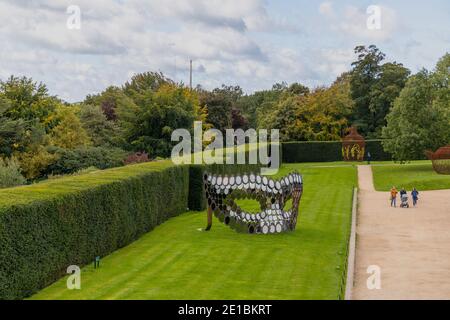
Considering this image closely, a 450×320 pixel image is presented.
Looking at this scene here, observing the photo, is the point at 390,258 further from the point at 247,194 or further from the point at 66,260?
the point at 66,260

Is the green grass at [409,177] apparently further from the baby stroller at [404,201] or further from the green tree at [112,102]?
the green tree at [112,102]

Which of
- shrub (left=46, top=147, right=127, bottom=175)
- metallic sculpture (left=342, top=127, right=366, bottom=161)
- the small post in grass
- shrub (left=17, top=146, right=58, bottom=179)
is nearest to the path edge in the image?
the small post in grass

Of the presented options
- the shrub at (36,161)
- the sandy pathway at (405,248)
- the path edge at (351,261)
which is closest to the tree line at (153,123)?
the shrub at (36,161)

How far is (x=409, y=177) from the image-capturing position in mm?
48469

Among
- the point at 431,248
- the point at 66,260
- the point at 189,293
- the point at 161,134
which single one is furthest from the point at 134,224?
the point at 161,134

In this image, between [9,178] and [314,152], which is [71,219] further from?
[314,152]

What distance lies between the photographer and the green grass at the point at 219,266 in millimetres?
16438

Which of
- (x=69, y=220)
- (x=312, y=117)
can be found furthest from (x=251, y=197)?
(x=312, y=117)

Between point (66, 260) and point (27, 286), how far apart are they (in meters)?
2.35

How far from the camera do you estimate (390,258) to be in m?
22.0

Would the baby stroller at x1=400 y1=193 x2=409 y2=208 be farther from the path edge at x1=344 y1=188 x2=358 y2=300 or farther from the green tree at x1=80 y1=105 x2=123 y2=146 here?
the green tree at x1=80 y1=105 x2=123 y2=146

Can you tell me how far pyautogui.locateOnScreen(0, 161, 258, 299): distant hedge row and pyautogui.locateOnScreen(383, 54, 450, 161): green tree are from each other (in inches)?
1141

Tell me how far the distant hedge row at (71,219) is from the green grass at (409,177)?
2055cm

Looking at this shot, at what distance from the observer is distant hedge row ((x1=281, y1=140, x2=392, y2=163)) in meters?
69.2
